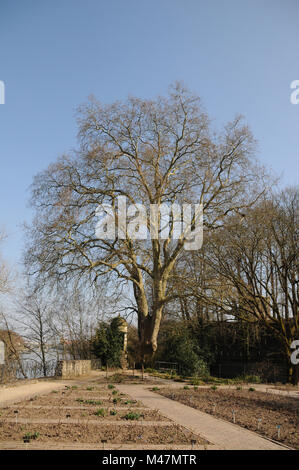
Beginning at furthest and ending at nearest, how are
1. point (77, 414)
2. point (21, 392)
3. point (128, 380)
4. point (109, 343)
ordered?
point (109, 343), point (128, 380), point (21, 392), point (77, 414)

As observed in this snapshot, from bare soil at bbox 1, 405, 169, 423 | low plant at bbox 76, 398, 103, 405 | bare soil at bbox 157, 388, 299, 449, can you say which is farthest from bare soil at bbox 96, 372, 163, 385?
bare soil at bbox 1, 405, 169, 423

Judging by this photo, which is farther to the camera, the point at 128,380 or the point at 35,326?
the point at 35,326

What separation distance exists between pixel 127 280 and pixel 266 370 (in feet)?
30.8

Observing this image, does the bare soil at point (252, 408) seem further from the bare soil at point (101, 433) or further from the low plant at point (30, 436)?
the low plant at point (30, 436)

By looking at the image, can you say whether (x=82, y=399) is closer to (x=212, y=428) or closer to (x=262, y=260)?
(x=212, y=428)

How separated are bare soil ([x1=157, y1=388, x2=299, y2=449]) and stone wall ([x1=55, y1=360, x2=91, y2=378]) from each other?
Answer: 21.3 ft

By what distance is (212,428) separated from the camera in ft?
26.6

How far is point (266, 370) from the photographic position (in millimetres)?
21469

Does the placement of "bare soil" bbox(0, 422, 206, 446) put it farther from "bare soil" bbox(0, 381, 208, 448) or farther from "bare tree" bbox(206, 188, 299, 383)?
"bare tree" bbox(206, 188, 299, 383)
